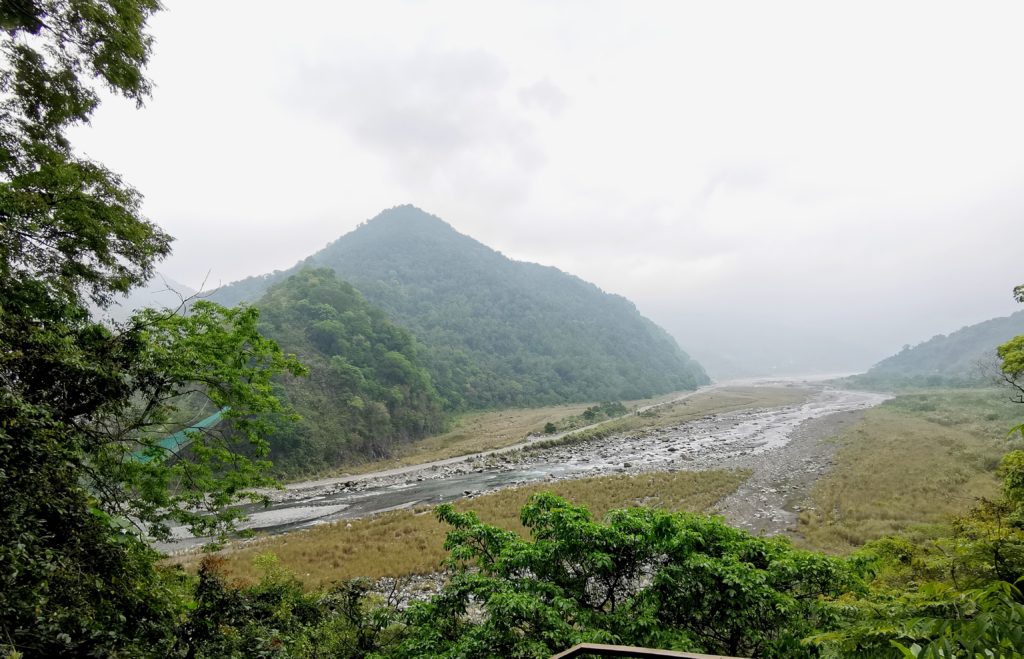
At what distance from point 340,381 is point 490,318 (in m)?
71.8

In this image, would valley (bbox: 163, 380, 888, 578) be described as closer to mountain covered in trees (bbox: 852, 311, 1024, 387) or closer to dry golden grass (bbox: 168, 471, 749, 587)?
dry golden grass (bbox: 168, 471, 749, 587)

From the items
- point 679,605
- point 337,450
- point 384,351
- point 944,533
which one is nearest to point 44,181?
point 679,605

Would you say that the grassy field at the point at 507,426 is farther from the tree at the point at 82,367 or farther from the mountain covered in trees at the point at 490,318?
the tree at the point at 82,367

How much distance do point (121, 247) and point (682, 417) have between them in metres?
62.8

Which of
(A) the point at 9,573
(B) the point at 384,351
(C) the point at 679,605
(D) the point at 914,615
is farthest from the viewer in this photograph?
(B) the point at 384,351

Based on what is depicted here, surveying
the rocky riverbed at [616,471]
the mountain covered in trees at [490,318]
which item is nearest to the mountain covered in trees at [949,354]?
the mountain covered in trees at [490,318]

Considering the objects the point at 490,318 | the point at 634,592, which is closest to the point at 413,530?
the point at 634,592

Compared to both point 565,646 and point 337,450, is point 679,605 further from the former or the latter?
point 337,450

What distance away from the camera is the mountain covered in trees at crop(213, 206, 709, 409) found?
91.8 metres

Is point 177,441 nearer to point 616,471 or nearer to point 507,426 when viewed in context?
point 616,471

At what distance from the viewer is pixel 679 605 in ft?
17.7

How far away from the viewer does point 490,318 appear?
117m

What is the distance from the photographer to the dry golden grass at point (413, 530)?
15.3m

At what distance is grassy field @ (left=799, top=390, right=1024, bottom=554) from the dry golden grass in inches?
199
